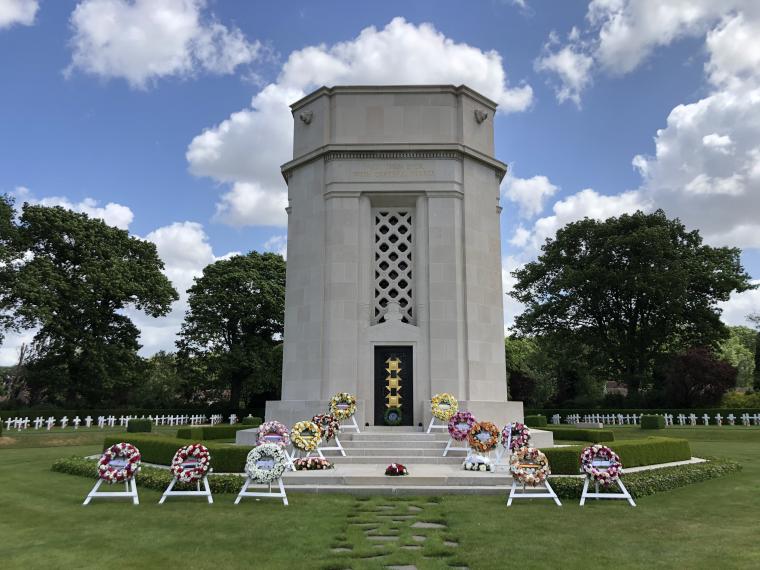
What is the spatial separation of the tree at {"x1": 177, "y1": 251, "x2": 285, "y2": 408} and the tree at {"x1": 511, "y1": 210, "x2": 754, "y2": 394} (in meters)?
21.4

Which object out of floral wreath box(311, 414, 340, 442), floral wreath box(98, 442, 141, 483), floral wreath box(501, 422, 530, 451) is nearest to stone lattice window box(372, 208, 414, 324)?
floral wreath box(311, 414, 340, 442)

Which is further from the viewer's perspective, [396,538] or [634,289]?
[634,289]

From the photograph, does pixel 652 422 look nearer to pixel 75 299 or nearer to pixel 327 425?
pixel 327 425

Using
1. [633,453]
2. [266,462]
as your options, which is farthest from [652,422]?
[266,462]

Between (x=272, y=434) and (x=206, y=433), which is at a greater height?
(x=272, y=434)

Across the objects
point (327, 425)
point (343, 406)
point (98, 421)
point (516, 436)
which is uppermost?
point (343, 406)

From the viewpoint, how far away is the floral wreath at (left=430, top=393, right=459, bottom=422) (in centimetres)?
1773

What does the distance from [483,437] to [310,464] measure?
14.3 ft

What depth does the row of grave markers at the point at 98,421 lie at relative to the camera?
117ft

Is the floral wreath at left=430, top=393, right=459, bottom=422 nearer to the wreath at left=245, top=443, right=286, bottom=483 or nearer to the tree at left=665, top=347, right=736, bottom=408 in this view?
the wreath at left=245, top=443, right=286, bottom=483

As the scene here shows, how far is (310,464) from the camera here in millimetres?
14508

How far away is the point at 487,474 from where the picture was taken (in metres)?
13.2

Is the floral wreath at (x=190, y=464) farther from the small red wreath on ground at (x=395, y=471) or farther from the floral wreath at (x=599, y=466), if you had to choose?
the floral wreath at (x=599, y=466)

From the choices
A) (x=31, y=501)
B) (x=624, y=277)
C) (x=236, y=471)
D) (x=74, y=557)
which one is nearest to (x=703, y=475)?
(x=236, y=471)
